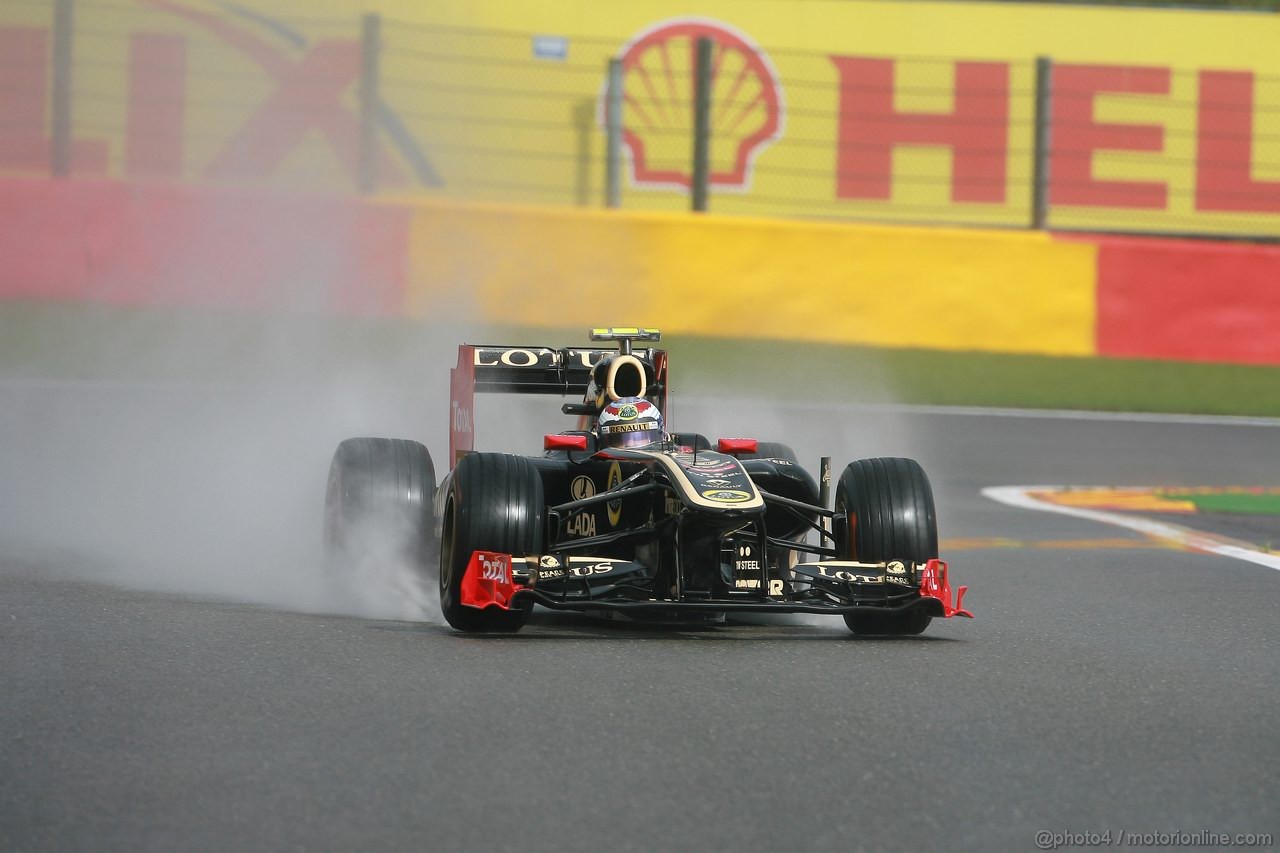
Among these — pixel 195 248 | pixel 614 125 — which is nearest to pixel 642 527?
pixel 195 248

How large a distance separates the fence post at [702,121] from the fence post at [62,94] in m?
4.89

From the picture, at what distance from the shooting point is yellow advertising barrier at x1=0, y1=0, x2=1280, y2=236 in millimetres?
15562

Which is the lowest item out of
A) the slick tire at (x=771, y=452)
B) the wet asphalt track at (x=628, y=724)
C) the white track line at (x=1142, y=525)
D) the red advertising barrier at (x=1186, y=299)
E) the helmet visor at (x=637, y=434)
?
the wet asphalt track at (x=628, y=724)

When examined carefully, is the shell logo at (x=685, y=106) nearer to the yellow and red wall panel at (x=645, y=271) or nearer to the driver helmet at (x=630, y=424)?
the yellow and red wall panel at (x=645, y=271)

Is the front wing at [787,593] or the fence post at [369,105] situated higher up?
the fence post at [369,105]

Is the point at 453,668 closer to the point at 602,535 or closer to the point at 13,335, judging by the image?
the point at 602,535

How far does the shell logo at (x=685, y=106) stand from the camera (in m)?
17.4

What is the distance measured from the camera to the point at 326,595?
25.5 ft

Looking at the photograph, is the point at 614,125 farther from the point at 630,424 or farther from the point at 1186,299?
the point at 630,424

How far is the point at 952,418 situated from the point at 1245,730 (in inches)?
368

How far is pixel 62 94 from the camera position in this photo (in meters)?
15.0

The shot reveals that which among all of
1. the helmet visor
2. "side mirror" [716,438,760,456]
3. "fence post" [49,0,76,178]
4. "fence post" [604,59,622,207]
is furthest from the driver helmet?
"fence post" [49,0,76,178]

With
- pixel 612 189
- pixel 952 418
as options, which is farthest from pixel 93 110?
pixel 952 418

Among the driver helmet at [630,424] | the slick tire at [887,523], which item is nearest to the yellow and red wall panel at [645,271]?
the driver helmet at [630,424]
